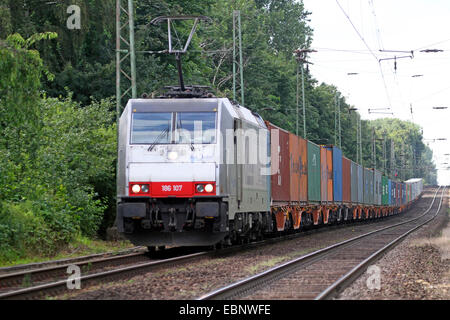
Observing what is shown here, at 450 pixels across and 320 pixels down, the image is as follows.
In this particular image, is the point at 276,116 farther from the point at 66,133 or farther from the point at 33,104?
the point at 33,104

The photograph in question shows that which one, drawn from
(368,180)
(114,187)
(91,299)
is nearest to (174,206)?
(91,299)

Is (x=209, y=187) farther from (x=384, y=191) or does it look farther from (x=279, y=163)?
(x=384, y=191)

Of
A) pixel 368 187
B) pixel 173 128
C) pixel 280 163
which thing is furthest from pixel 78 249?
pixel 368 187

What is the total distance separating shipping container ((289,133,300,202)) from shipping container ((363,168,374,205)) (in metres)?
20.9

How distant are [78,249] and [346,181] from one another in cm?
2302

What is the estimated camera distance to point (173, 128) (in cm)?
1614

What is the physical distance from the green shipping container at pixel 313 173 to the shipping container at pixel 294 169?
92.5 inches

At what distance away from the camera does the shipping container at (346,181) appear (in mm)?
38031

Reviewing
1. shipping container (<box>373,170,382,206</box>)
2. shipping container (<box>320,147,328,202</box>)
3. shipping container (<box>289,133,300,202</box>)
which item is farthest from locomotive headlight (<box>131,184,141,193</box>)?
shipping container (<box>373,170,382,206</box>)

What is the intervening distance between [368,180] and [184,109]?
34500 millimetres

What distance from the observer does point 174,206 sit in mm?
15734

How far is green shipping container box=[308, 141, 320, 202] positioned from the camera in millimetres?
29150
